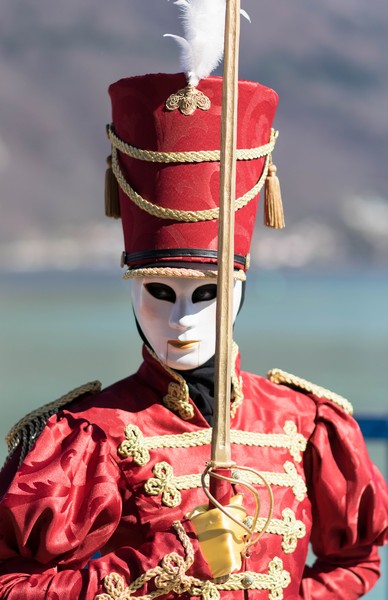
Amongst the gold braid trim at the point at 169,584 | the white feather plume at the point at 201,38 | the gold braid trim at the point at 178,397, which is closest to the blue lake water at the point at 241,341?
the gold braid trim at the point at 178,397

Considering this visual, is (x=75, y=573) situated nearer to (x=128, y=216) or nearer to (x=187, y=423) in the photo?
(x=187, y=423)

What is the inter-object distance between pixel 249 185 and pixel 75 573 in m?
0.74

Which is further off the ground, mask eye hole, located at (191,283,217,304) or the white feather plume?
the white feather plume

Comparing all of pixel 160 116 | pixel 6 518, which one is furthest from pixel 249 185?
pixel 6 518

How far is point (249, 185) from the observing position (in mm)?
2152

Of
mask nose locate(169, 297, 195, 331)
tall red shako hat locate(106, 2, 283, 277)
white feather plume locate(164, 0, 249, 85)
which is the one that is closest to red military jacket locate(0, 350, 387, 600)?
mask nose locate(169, 297, 195, 331)

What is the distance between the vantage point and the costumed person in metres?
2.00

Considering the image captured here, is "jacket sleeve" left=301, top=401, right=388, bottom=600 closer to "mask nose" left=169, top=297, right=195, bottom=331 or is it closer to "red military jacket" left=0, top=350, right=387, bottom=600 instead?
"red military jacket" left=0, top=350, right=387, bottom=600

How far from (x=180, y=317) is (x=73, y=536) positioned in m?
0.41

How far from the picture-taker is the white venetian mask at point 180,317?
2098 millimetres

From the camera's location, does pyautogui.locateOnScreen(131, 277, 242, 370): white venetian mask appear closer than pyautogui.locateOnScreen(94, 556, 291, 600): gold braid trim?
No

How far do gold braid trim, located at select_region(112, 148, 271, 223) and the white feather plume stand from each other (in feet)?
0.71

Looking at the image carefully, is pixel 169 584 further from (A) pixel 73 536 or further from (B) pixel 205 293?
(B) pixel 205 293

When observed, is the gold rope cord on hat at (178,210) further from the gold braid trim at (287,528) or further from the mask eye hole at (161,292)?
the gold braid trim at (287,528)
